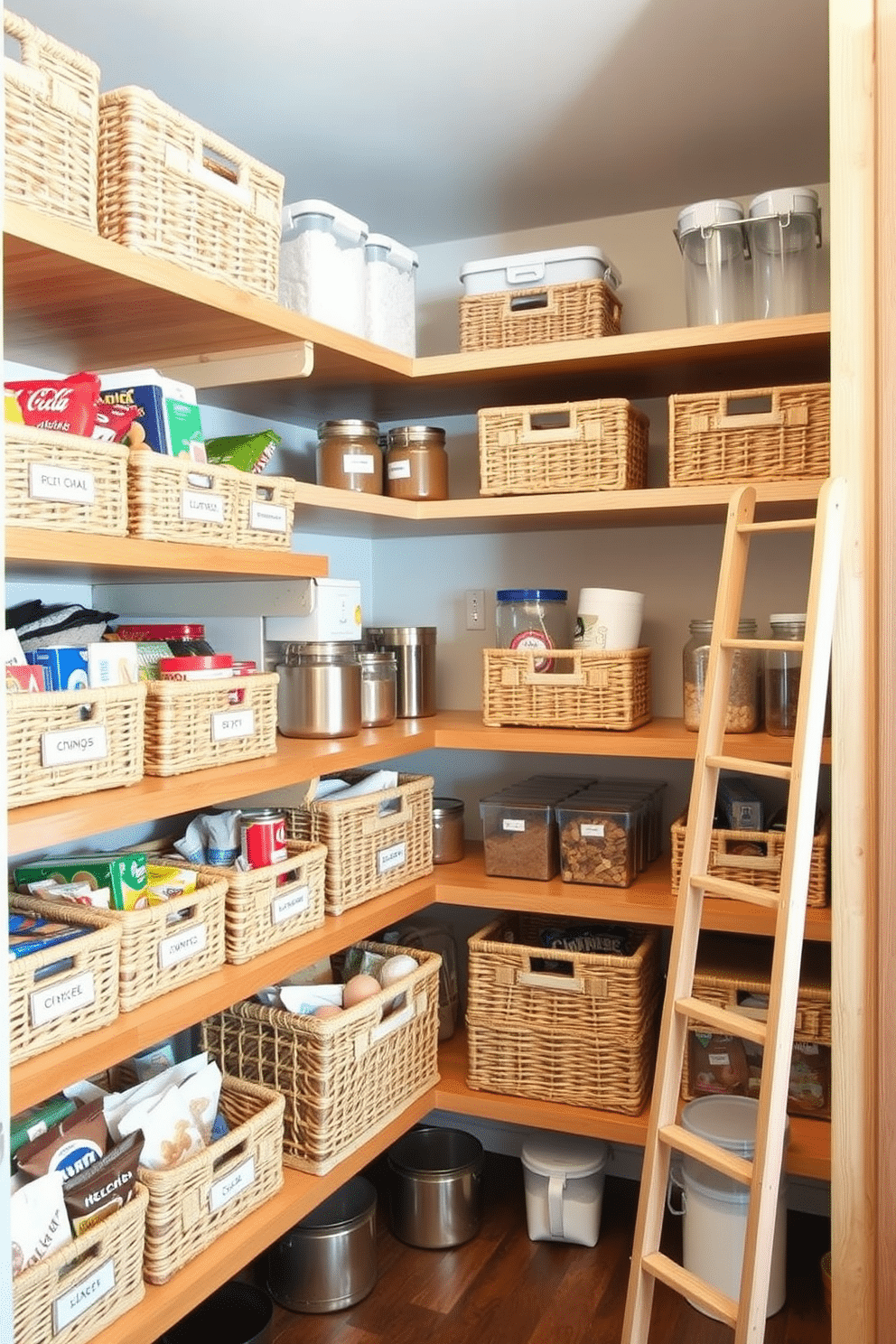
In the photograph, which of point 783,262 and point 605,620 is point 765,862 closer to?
point 605,620

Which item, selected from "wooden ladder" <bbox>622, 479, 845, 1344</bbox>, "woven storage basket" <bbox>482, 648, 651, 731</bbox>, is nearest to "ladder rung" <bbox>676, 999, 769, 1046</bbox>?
"wooden ladder" <bbox>622, 479, 845, 1344</bbox>

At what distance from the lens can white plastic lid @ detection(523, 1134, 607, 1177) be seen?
2.45 metres

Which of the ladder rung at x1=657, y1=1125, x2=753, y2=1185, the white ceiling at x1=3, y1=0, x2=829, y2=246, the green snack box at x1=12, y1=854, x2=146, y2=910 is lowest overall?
the ladder rung at x1=657, y1=1125, x2=753, y2=1185

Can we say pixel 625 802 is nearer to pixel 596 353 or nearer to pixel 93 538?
pixel 596 353

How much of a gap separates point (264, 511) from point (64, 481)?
1.58ft

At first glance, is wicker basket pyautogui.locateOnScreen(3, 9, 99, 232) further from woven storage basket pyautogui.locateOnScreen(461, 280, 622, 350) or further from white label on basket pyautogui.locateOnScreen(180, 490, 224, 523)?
woven storage basket pyautogui.locateOnScreen(461, 280, 622, 350)

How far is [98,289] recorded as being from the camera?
1.66 meters

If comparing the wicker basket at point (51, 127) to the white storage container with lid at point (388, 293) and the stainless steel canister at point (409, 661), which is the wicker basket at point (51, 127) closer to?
the white storage container with lid at point (388, 293)

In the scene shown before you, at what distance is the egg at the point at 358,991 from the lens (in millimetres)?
2160

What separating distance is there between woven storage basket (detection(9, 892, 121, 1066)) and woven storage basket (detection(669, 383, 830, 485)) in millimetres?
1418

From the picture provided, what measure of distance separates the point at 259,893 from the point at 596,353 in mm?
1274

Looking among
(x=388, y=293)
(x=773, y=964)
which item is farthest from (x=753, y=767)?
(x=388, y=293)

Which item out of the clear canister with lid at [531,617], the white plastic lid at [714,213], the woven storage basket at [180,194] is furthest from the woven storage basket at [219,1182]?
the white plastic lid at [714,213]

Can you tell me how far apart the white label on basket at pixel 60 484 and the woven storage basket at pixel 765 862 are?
4.10 ft
